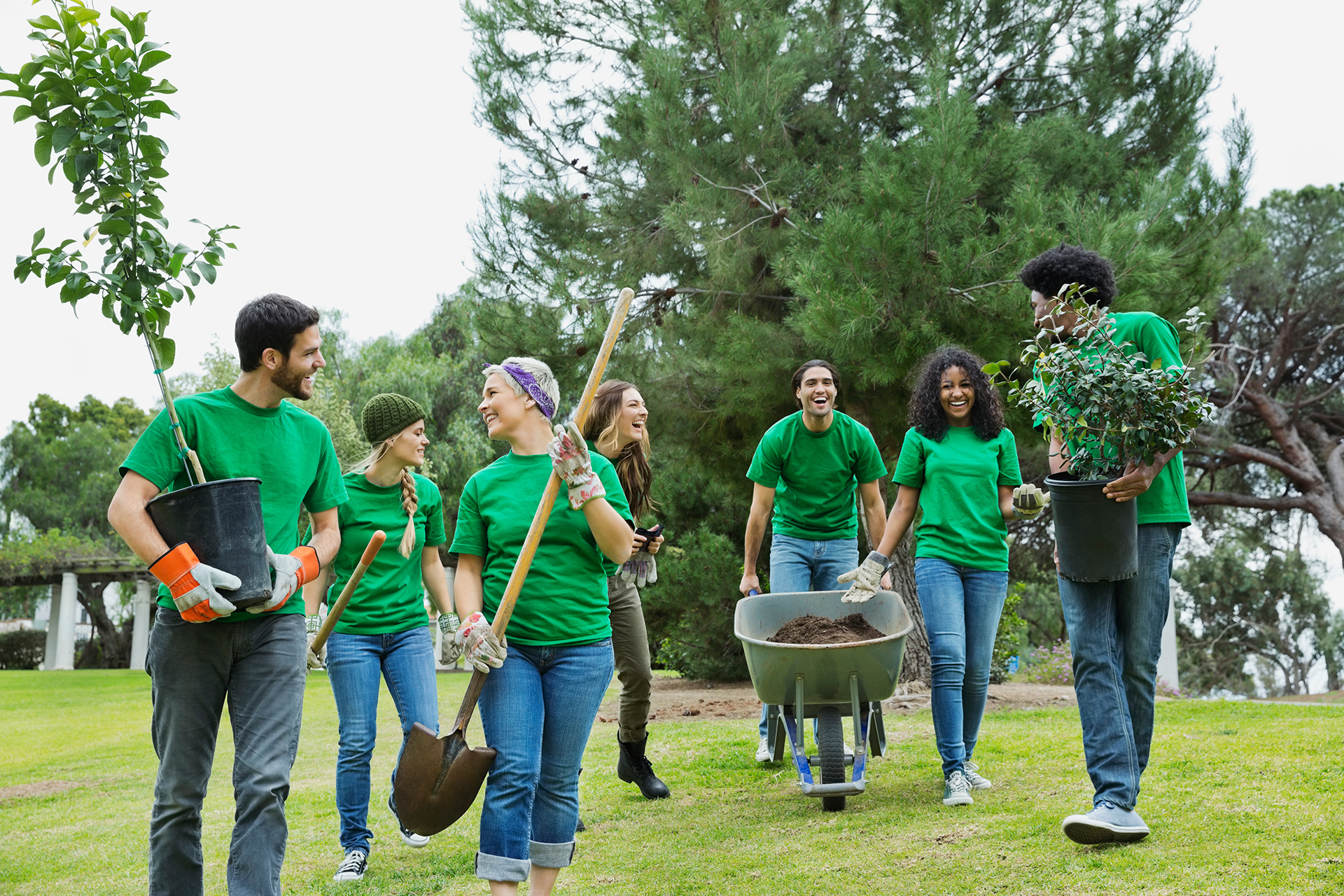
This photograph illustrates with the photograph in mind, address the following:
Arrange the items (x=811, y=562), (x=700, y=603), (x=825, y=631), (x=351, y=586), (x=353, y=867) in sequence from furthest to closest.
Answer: (x=700, y=603) < (x=811, y=562) < (x=825, y=631) < (x=351, y=586) < (x=353, y=867)

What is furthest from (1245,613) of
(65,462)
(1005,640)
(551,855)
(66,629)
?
(65,462)

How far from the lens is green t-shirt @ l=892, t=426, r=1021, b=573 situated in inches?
182

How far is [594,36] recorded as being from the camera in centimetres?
1133

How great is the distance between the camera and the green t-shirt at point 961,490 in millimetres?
4625

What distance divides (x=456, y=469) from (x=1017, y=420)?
18.7 m

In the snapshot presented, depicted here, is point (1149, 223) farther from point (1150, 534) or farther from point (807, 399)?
point (1150, 534)

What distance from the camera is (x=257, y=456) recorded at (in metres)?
2.91

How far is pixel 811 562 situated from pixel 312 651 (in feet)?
7.79

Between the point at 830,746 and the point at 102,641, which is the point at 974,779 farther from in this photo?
the point at 102,641

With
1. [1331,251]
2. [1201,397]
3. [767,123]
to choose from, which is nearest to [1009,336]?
[767,123]

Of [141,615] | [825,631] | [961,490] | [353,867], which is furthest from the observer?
[141,615]

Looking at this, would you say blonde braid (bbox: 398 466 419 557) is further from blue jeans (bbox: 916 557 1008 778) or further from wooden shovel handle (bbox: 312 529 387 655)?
blue jeans (bbox: 916 557 1008 778)

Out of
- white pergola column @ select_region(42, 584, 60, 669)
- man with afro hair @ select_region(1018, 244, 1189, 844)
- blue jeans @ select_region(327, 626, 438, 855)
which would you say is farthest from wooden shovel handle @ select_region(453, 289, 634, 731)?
white pergola column @ select_region(42, 584, 60, 669)

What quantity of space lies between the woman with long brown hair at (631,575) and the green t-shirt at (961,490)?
3.86 ft
